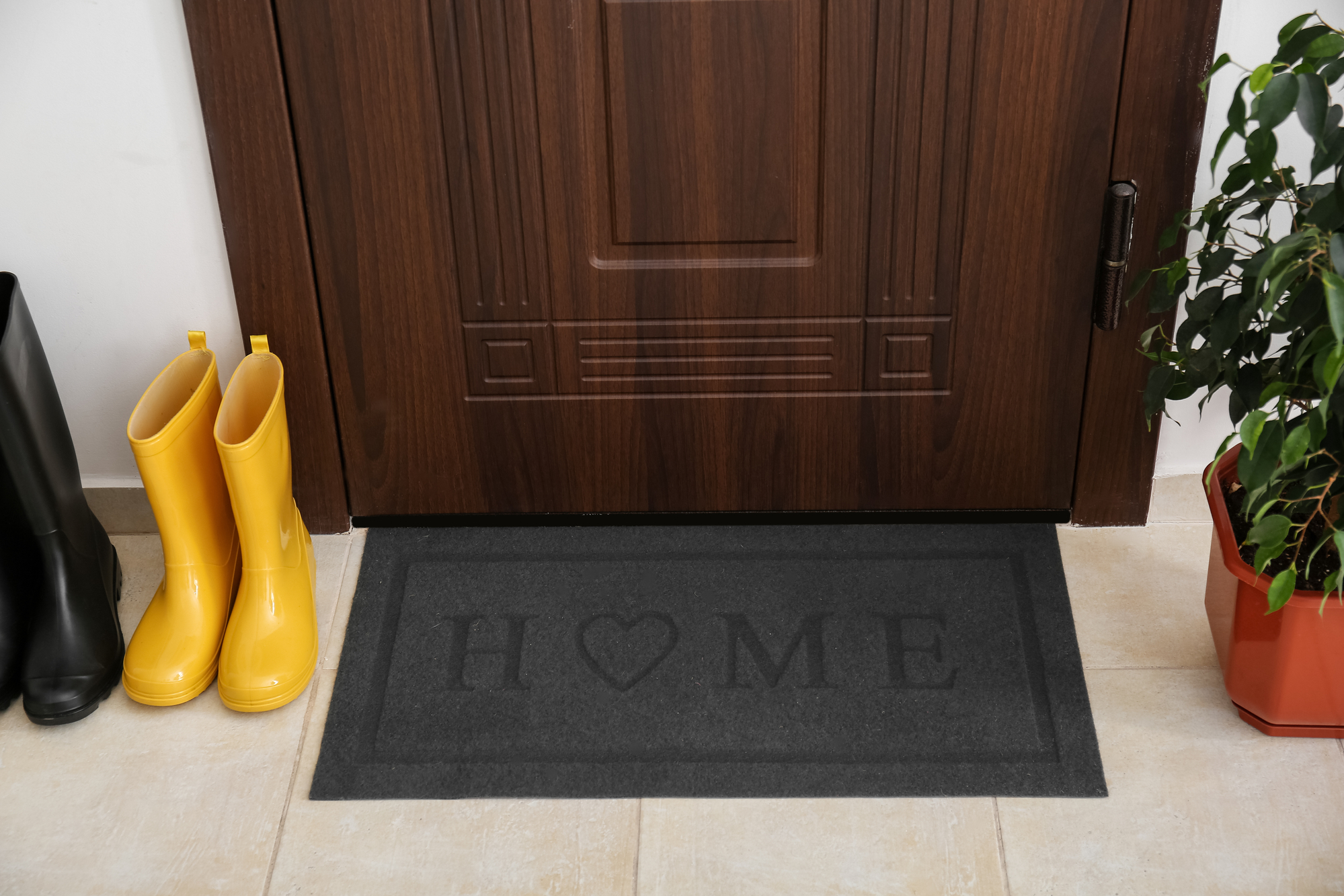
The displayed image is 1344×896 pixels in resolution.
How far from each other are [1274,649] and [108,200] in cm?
156

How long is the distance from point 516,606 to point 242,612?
365 millimetres

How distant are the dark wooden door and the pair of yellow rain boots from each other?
17 cm

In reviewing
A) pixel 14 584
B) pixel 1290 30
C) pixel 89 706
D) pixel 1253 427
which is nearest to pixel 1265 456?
pixel 1253 427

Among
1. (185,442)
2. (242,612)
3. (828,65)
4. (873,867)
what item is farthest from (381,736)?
(828,65)

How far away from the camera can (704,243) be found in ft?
5.19

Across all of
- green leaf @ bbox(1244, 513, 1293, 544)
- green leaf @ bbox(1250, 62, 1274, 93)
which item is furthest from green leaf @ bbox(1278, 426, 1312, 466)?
green leaf @ bbox(1250, 62, 1274, 93)

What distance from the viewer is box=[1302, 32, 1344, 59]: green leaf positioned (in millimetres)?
1084

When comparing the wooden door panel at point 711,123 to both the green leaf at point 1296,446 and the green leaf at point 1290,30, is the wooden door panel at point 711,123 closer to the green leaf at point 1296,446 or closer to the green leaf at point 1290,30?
the green leaf at point 1290,30

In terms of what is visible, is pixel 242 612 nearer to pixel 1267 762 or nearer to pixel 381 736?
pixel 381 736

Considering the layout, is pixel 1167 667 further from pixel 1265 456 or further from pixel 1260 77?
pixel 1260 77

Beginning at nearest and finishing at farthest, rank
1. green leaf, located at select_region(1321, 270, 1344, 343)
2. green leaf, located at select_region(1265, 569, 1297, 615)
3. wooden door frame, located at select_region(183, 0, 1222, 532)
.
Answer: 1. green leaf, located at select_region(1321, 270, 1344, 343)
2. green leaf, located at select_region(1265, 569, 1297, 615)
3. wooden door frame, located at select_region(183, 0, 1222, 532)

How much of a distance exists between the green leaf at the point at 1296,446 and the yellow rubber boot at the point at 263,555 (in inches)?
45.3

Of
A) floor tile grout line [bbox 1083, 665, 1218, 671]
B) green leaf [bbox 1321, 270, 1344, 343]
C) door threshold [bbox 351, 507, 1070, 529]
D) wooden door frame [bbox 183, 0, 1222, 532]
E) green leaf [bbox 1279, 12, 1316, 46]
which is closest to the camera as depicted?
green leaf [bbox 1321, 270, 1344, 343]

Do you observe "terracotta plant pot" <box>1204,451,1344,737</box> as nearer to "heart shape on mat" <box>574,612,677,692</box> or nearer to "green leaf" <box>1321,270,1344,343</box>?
"green leaf" <box>1321,270,1344,343</box>
